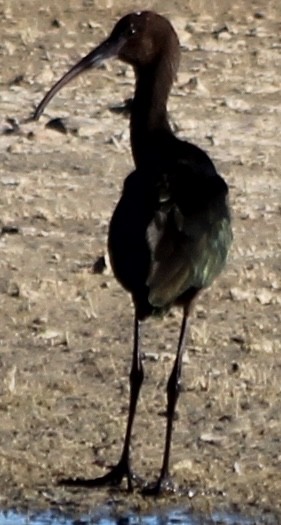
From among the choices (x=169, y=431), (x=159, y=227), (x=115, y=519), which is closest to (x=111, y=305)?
(x=169, y=431)

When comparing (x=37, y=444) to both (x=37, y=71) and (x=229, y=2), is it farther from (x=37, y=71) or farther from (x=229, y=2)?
(x=229, y=2)

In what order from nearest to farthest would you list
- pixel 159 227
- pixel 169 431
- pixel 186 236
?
pixel 159 227
pixel 186 236
pixel 169 431

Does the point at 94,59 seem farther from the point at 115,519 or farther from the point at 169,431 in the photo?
the point at 115,519

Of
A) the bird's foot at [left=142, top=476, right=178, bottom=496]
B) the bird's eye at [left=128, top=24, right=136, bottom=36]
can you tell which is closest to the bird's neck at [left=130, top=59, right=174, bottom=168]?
the bird's eye at [left=128, top=24, right=136, bottom=36]

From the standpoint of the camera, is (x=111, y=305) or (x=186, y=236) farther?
(x=111, y=305)

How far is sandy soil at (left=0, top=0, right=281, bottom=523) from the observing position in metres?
8.55

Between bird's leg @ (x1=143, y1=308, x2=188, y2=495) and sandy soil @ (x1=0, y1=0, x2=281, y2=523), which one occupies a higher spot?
bird's leg @ (x1=143, y1=308, x2=188, y2=495)

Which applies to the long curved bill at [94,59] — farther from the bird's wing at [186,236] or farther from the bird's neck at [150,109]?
the bird's wing at [186,236]

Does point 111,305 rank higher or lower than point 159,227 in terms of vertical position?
lower

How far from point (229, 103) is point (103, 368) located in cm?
709

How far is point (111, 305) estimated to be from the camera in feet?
36.3

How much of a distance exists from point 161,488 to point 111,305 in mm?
3038

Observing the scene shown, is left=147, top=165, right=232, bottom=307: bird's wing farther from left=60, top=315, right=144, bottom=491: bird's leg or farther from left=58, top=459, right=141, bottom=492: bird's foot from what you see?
left=58, top=459, right=141, bottom=492: bird's foot

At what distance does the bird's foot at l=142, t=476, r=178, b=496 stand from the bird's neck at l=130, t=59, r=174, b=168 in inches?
52.8
